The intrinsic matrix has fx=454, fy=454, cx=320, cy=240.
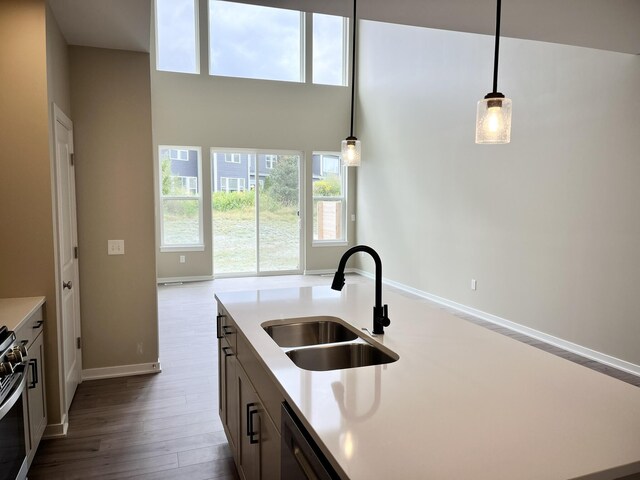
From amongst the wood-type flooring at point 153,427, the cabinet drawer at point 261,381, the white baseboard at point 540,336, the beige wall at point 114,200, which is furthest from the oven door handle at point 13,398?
the white baseboard at point 540,336

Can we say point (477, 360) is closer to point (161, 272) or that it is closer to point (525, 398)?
point (525, 398)

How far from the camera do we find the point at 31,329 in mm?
2424

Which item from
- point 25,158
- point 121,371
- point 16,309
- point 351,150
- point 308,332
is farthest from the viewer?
point 121,371

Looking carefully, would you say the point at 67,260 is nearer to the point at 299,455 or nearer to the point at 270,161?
the point at 299,455

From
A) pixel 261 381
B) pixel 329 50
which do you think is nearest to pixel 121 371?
pixel 261 381

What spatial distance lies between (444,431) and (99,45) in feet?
11.7

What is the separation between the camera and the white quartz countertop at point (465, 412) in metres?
0.99

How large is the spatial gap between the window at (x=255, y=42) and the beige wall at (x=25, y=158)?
18.4 ft

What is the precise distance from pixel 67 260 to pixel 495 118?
2.85m

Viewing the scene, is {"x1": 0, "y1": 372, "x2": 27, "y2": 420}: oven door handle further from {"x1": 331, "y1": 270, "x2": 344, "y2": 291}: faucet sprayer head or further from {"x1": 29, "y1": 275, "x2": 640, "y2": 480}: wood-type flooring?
{"x1": 331, "y1": 270, "x2": 344, "y2": 291}: faucet sprayer head

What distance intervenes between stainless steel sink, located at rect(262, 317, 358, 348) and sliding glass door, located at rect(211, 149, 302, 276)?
619 cm

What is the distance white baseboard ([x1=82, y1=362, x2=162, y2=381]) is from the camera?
11.9ft

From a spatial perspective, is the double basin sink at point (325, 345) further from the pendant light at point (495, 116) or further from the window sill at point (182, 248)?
the window sill at point (182, 248)

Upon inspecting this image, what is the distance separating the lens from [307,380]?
56.6 inches
